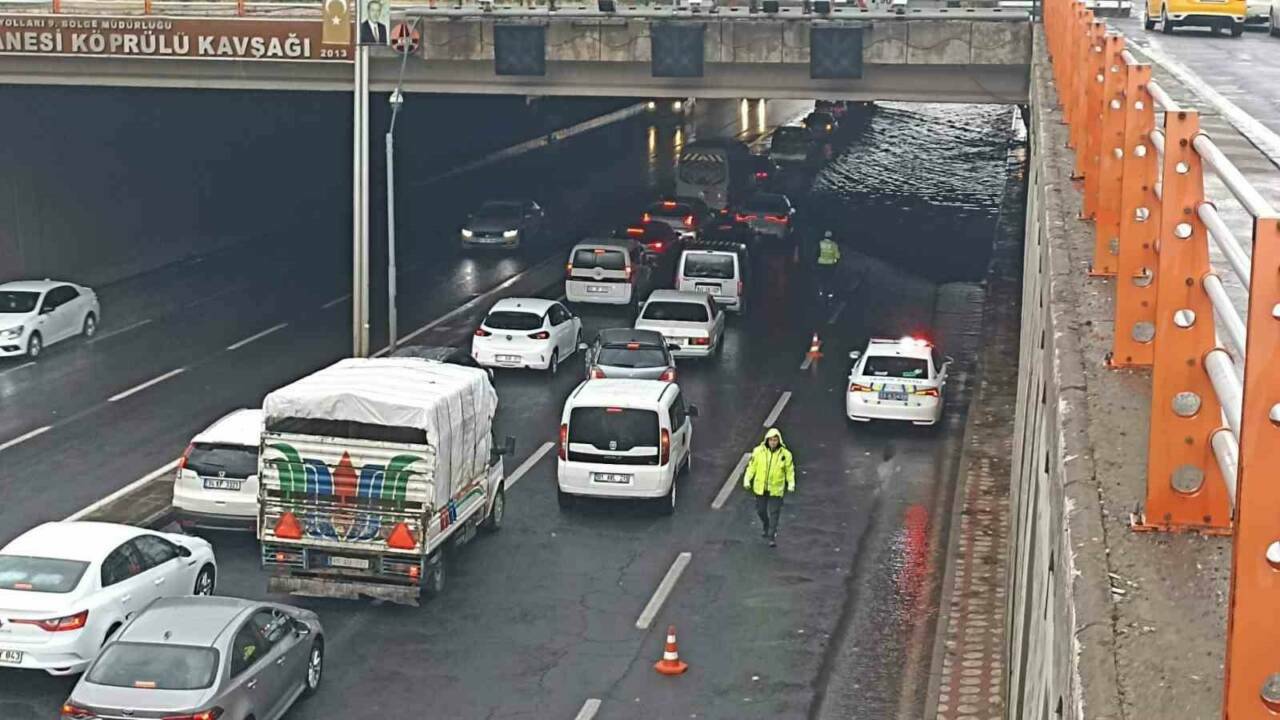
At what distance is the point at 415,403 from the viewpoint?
21703mm

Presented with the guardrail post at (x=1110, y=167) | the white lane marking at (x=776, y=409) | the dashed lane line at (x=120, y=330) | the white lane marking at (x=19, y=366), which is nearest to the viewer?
the guardrail post at (x=1110, y=167)

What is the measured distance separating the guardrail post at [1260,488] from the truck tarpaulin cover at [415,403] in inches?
724

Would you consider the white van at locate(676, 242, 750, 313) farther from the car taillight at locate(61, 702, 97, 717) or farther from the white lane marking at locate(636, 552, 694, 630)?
the car taillight at locate(61, 702, 97, 717)

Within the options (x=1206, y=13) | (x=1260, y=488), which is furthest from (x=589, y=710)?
(x=1206, y=13)

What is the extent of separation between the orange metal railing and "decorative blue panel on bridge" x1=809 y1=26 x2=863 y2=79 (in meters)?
28.3

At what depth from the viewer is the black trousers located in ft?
80.5

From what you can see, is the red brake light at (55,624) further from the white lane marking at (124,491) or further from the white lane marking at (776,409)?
the white lane marking at (776,409)

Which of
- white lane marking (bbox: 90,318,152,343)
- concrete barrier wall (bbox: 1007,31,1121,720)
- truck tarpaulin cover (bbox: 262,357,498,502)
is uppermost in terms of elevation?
concrete barrier wall (bbox: 1007,31,1121,720)

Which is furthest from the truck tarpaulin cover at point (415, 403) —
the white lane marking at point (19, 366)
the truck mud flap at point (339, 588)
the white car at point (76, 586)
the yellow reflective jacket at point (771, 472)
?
the white lane marking at point (19, 366)

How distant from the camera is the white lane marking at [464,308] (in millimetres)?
39406

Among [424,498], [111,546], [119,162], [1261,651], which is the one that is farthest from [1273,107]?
[119,162]

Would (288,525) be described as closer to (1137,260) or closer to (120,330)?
(1137,260)

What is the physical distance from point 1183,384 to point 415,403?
56.0ft

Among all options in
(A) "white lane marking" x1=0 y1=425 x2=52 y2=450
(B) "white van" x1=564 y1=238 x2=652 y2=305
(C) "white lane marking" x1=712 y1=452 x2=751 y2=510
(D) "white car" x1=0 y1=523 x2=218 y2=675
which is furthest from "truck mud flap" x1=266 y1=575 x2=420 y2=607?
(B) "white van" x1=564 y1=238 x2=652 y2=305
